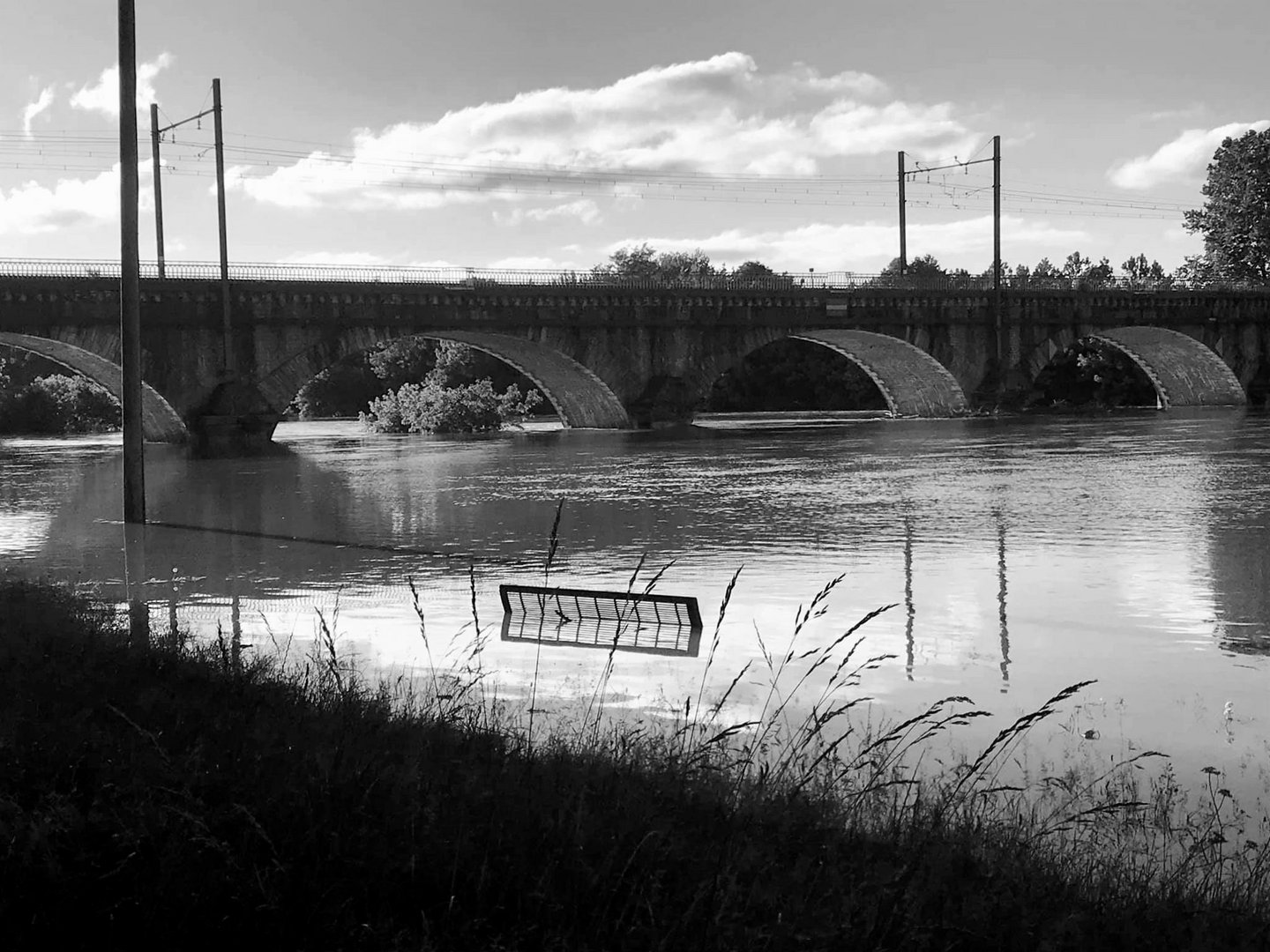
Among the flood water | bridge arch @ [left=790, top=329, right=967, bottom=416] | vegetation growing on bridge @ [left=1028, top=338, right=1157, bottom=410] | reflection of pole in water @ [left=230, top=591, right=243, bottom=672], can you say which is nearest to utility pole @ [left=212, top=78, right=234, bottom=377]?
the flood water

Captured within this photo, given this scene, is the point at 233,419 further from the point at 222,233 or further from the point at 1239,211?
the point at 1239,211

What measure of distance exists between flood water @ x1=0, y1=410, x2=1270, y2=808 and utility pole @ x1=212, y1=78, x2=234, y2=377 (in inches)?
411

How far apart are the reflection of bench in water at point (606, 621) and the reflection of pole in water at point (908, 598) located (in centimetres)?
133

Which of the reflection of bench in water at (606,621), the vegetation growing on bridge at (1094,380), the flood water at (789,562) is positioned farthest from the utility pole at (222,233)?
the vegetation growing on bridge at (1094,380)

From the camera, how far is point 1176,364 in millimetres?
72500

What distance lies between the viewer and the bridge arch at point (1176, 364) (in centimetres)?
6675

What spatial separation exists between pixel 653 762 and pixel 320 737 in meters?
1.35

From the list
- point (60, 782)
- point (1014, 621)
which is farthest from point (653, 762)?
point (1014, 621)

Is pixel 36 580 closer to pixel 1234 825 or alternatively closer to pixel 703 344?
pixel 1234 825

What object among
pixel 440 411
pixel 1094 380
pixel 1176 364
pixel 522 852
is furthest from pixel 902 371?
pixel 522 852

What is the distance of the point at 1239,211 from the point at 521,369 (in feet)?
166

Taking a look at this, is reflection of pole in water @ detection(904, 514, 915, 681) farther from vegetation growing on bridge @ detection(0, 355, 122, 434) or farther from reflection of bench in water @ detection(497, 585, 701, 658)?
vegetation growing on bridge @ detection(0, 355, 122, 434)

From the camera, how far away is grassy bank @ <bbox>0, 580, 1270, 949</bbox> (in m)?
3.86

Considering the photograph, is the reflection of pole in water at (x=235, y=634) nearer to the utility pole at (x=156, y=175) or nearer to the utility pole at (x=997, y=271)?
the utility pole at (x=156, y=175)
